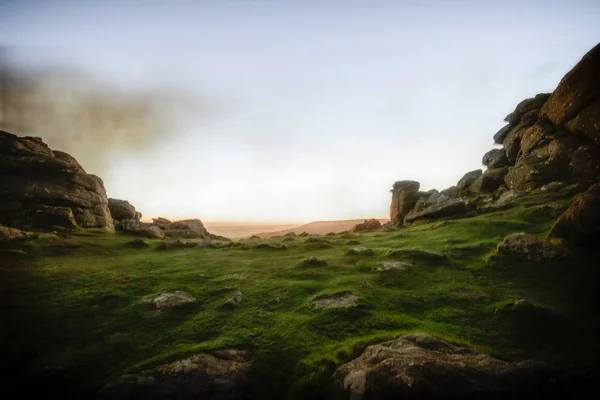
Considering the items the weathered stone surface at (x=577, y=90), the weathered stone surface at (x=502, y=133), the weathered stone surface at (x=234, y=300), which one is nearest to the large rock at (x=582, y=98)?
the weathered stone surface at (x=577, y=90)

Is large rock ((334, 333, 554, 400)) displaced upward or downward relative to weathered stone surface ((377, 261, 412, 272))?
downward

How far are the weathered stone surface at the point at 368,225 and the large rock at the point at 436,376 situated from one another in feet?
157

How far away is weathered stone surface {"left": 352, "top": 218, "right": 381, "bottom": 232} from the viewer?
58578 millimetres

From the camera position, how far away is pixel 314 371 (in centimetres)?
1057

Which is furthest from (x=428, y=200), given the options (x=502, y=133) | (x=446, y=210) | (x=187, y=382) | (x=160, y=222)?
(x=160, y=222)

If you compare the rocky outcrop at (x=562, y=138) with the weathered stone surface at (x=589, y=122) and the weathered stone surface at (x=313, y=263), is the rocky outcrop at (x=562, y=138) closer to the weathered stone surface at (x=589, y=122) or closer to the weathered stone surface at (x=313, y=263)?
the weathered stone surface at (x=589, y=122)

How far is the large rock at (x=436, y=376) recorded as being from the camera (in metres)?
8.90

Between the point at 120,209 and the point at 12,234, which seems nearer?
the point at 12,234

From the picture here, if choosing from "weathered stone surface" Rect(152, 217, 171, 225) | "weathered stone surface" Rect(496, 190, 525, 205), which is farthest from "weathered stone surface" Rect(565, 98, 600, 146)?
"weathered stone surface" Rect(152, 217, 171, 225)

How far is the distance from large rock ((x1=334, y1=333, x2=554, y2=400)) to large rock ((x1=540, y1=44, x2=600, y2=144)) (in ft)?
131

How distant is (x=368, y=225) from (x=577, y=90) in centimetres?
3642

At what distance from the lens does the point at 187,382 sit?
10266 millimetres

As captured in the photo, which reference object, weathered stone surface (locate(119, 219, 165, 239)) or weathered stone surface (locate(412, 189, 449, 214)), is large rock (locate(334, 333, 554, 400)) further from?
weathered stone surface (locate(412, 189, 449, 214))

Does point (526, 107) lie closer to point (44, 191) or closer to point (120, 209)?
point (120, 209)
